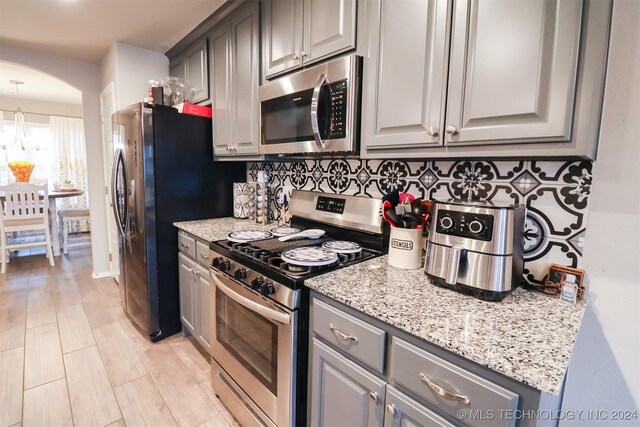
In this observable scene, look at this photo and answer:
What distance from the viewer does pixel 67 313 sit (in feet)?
8.77

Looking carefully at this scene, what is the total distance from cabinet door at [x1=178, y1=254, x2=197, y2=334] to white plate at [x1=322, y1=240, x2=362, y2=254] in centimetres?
102

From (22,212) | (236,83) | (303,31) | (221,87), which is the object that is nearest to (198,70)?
(221,87)

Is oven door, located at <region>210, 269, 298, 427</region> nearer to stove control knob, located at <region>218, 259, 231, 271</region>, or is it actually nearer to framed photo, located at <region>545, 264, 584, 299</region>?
stove control knob, located at <region>218, 259, 231, 271</region>

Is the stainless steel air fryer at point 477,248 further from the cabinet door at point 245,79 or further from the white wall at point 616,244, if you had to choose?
A: the cabinet door at point 245,79

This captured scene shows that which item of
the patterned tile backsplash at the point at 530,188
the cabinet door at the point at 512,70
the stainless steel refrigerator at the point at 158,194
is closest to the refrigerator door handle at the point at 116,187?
the stainless steel refrigerator at the point at 158,194

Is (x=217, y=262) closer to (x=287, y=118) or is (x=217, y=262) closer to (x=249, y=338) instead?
(x=249, y=338)

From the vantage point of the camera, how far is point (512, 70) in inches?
35.0

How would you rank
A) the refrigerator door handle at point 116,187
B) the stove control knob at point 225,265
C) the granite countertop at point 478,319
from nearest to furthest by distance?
the granite countertop at point 478,319 → the stove control knob at point 225,265 → the refrigerator door handle at point 116,187

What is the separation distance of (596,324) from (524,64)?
0.86m

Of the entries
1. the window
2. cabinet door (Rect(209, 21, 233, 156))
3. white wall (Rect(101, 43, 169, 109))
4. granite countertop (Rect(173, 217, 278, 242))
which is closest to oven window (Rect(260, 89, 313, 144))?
cabinet door (Rect(209, 21, 233, 156))

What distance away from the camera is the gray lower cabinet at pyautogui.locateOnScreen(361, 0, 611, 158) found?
31.1 inches

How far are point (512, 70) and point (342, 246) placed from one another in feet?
3.17

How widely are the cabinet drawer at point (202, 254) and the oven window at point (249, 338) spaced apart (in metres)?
0.33

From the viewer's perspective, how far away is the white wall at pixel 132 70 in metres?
2.80
